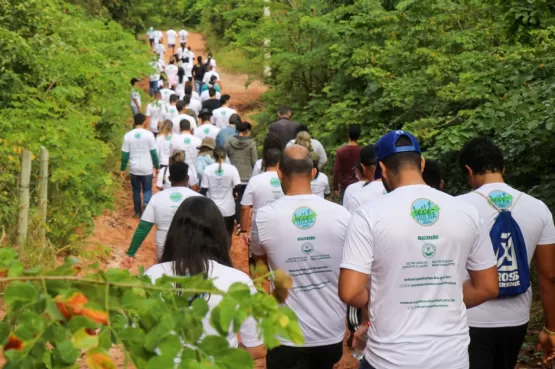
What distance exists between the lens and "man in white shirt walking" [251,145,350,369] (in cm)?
511

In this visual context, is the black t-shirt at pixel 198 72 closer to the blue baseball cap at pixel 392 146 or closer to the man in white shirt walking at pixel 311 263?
the man in white shirt walking at pixel 311 263

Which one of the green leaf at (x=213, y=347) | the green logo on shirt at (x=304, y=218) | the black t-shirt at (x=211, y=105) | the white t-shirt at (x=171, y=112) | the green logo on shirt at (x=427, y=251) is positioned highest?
the black t-shirt at (x=211, y=105)

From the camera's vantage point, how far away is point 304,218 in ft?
17.0

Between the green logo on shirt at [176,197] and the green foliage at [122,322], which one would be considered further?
the green logo on shirt at [176,197]

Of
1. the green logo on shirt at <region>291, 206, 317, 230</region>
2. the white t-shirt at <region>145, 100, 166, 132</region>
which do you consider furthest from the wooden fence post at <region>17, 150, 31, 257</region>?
the white t-shirt at <region>145, 100, 166, 132</region>

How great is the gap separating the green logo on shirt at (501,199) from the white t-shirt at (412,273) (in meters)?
0.97

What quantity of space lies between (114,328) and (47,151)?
26.8ft

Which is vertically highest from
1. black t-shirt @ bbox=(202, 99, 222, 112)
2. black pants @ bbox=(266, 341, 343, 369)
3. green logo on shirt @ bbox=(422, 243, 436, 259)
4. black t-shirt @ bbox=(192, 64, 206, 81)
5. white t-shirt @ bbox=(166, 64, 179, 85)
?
black t-shirt @ bbox=(192, 64, 206, 81)

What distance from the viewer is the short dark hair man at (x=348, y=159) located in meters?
10.6

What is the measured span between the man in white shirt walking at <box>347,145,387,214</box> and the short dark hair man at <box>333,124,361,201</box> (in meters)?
2.98

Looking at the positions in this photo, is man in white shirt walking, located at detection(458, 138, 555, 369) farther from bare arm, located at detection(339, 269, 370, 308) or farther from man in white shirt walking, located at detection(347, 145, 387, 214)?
man in white shirt walking, located at detection(347, 145, 387, 214)

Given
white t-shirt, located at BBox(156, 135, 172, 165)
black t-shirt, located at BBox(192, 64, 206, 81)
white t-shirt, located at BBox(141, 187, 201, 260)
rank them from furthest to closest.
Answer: black t-shirt, located at BBox(192, 64, 206, 81)
white t-shirt, located at BBox(156, 135, 172, 165)
white t-shirt, located at BBox(141, 187, 201, 260)

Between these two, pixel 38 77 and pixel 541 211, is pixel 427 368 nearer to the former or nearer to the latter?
pixel 541 211

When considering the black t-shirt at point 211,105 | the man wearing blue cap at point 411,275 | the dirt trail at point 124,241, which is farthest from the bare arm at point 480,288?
the black t-shirt at point 211,105
